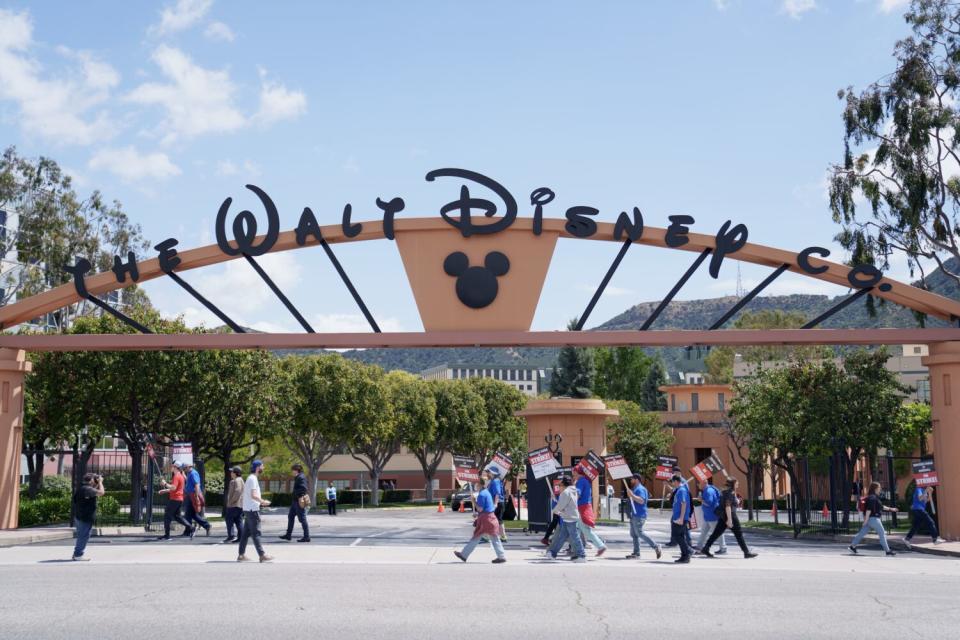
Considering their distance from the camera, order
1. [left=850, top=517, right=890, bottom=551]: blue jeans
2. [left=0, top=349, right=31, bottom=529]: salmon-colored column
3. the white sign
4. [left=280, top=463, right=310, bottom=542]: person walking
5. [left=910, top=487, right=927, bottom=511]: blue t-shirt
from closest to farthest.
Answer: [left=850, top=517, right=890, bottom=551]: blue jeans < [left=280, top=463, right=310, bottom=542]: person walking < [left=910, top=487, right=927, bottom=511]: blue t-shirt < [left=0, top=349, right=31, bottom=529]: salmon-colored column < the white sign

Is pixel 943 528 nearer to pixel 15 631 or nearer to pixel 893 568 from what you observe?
pixel 893 568

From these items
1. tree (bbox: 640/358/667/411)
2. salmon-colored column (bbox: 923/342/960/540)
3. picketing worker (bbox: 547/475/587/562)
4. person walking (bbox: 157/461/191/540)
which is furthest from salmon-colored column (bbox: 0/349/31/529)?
tree (bbox: 640/358/667/411)

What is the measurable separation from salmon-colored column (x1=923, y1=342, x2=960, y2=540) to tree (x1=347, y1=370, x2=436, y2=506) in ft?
123

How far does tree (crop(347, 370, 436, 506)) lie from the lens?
2242 inches

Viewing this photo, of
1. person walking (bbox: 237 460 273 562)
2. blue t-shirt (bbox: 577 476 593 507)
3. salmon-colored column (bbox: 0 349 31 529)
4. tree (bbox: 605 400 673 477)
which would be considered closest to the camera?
person walking (bbox: 237 460 273 562)

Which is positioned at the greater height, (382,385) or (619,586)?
(382,385)

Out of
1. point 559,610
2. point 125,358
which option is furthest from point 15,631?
point 125,358

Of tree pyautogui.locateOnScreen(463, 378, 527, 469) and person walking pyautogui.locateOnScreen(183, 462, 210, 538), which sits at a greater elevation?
tree pyautogui.locateOnScreen(463, 378, 527, 469)

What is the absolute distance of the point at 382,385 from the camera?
5950 cm

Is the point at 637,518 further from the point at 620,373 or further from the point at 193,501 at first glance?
the point at 620,373

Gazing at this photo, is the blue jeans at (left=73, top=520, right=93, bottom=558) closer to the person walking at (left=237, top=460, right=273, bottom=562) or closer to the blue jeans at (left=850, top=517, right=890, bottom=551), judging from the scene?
the person walking at (left=237, top=460, right=273, bottom=562)

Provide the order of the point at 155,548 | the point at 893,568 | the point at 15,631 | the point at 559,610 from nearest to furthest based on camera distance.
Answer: the point at 15,631
the point at 559,610
the point at 893,568
the point at 155,548

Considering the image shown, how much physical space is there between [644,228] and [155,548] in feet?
40.7

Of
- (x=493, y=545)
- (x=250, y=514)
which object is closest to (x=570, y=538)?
(x=493, y=545)
